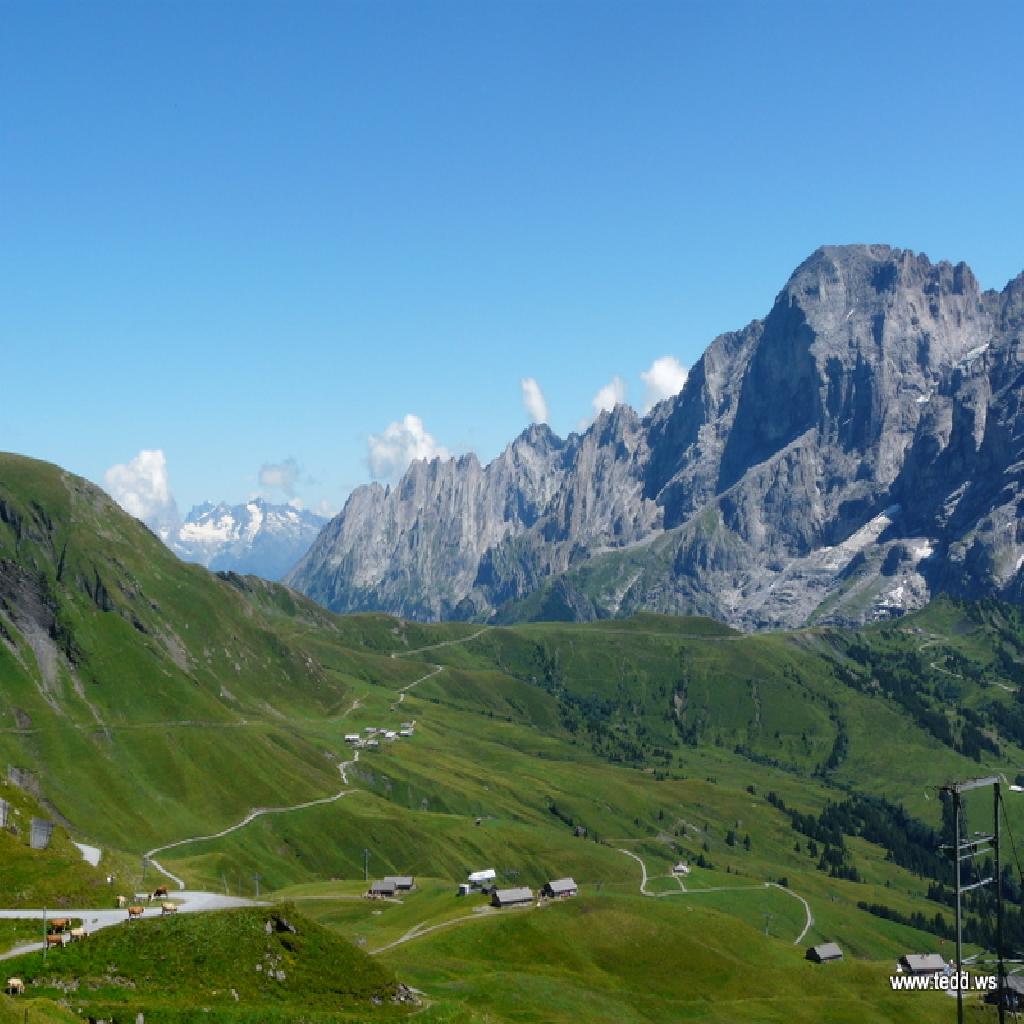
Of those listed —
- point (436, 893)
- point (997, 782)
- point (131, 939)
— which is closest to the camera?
point (997, 782)

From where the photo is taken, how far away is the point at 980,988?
476 feet

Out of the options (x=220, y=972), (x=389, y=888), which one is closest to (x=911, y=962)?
(x=389, y=888)

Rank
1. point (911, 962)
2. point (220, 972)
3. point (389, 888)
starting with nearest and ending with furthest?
1. point (220, 972)
2. point (911, 962)
3. point (389, 888)

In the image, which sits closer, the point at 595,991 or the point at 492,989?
the point at 492,989

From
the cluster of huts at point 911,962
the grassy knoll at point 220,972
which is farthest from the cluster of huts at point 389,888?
the grassy knoll at point 220,972

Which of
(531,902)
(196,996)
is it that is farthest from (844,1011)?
(196,996)

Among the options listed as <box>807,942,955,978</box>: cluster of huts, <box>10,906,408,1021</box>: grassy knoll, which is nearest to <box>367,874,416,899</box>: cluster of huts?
<box>807,942,955,978</box>: cluster of huts

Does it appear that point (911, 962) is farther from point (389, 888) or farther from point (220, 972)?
point (220, 972)

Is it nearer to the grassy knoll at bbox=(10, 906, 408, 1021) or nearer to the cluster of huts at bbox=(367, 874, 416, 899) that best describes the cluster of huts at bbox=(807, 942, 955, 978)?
the cluster of huts at bbox=(367, 874, 416, 899)

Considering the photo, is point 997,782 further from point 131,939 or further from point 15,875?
point 15,875

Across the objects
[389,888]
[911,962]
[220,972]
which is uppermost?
[220,972]

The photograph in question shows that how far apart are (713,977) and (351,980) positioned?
73771 mm

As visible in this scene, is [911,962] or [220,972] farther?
[911,962]

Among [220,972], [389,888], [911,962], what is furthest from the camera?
[389,888]
